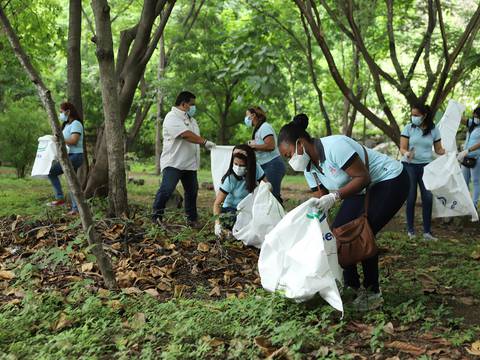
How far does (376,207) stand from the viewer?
13.3 ft

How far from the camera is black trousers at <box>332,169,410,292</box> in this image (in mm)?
4047

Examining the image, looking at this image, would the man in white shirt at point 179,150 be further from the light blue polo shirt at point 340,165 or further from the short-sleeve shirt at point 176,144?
the light blue polo shirt at point 340,165

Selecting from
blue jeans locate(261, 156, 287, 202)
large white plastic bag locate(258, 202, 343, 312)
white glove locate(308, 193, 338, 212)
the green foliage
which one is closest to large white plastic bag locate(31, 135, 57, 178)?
blue jeans locate(261, 156, 287, 202)

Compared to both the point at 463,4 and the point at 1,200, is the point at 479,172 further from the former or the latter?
the point at 1,200

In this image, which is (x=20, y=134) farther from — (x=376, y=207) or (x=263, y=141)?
(x=376, y=207)

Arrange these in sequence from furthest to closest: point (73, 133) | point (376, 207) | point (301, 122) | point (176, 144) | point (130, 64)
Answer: point (73, 133)
point (130, 64)
point (176, 144)
point (301, 122)
point (376, 207)

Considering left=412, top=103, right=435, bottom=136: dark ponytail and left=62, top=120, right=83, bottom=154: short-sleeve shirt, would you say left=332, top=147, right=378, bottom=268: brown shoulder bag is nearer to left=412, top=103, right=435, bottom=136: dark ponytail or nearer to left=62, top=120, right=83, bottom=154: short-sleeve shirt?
left=412, top=103, right=435, bottom=136: dark ponytail

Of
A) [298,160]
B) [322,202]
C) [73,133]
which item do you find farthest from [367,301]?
[73,133]

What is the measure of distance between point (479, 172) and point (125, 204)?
18.4 feet

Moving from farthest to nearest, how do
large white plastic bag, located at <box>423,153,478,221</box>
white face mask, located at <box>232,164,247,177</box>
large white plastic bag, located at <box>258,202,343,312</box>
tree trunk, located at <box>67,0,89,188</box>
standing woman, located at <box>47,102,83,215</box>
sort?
tree trunk, located at <box>67,0,89,188</box>, standing woman, located at <box>47,102,83,215</box>, large white plastic bag, located at <box>423,153,478,221</box>, white face mask, located at <box>232,164,247,177</box>, large white plastic bag, located at <box>258,202,343,312</box>

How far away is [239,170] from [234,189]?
24cm

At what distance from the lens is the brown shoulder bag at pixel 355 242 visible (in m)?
3.88

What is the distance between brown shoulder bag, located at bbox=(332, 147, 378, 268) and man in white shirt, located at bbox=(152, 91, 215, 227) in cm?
287

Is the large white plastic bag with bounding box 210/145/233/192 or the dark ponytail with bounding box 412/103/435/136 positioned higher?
the dark ponytail with bounding box 412/103/435/136
